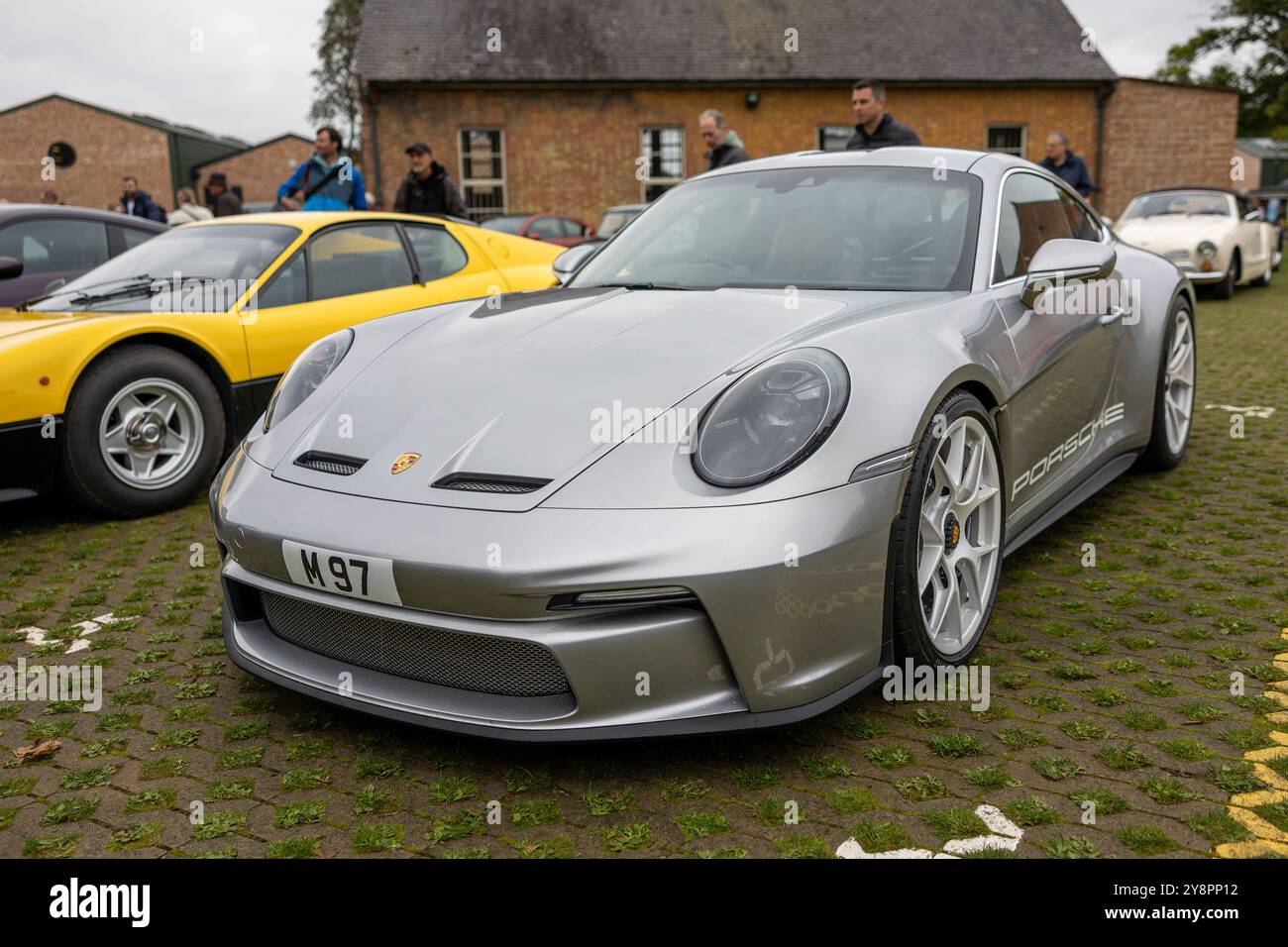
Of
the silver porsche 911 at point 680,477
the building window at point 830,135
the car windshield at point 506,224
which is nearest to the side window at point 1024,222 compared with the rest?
the silver porsche 911 at point 680,477

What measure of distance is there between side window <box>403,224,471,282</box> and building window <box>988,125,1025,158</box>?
21.3 meters

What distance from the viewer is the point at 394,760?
2.46 m

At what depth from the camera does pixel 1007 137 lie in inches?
967

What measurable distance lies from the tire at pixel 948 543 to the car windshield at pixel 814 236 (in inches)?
21.1

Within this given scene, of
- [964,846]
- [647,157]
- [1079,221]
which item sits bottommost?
[964,846]

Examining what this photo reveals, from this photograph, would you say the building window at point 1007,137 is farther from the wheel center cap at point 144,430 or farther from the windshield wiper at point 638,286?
the windshield wiper at point 638,286

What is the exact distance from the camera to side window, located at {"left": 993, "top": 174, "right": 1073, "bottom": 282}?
10.9 ft

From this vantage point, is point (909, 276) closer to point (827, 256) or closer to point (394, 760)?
A: point (827, 256)

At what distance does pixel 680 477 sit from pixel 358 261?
390cm

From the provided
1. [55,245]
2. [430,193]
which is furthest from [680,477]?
[430,193]

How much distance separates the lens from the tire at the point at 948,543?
2471mm

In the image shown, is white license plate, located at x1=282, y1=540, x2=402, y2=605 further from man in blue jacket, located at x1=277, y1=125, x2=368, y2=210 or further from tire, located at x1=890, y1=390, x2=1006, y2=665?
man in blue jacket, located at x1=277, y1=125, x2=368, y2=210

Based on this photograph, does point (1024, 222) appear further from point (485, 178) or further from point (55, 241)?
point (485, 178)

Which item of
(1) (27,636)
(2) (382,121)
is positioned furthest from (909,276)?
(2) (382,121)
